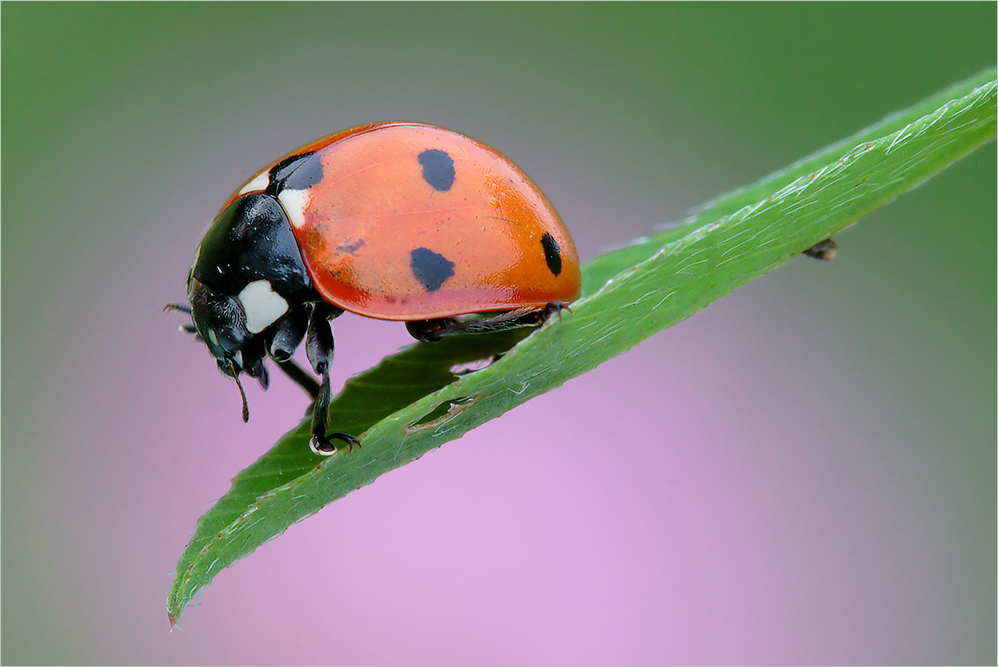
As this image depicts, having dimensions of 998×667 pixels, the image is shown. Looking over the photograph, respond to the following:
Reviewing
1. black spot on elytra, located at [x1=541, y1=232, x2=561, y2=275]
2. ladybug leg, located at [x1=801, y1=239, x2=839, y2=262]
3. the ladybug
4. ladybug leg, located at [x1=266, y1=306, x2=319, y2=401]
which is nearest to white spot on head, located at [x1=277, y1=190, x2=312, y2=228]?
the ladybug

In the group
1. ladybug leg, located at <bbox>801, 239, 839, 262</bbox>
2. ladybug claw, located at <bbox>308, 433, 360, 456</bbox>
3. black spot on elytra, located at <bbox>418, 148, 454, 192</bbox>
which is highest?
black spot on elytra, located at <bbox>418, 148, 454, 192</bbox>

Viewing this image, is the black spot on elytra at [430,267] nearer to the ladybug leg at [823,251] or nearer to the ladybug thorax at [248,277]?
the ladybug thorax at [248,277]

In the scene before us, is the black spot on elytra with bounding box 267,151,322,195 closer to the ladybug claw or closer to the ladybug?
the ladybug

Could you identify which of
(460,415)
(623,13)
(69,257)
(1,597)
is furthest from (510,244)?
(623,13)

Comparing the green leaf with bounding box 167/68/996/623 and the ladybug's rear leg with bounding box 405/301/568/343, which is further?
the ladybug's rear leg with bounding box 405/301/568/343

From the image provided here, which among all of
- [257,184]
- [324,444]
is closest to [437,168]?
[257,184]

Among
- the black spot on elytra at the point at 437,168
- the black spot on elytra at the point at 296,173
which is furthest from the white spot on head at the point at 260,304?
the black spot on elytra at the point at 437,168

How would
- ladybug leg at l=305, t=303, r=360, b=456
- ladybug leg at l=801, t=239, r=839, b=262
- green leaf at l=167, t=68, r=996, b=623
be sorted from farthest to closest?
ladybug leg at l=801, t=239, r=839, b=262 < ladybug leg at l=305, t=303, r=360, b=456 < green leaf at l=167, t=68, r=996, b=623

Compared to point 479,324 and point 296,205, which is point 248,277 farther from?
point 479,324
